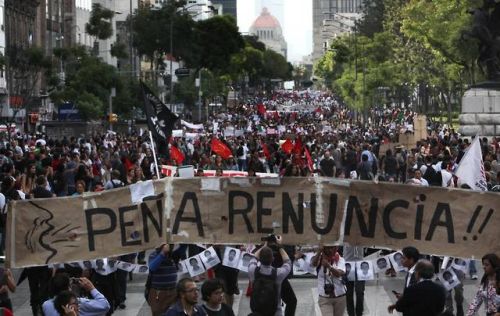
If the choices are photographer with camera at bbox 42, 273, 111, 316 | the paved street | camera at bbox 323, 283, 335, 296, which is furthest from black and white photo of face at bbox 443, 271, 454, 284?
photographer with camera at bbox 42, 273, 111, 316

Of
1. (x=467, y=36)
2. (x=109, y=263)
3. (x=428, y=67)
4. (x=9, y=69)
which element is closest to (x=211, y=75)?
(x=428, y=67)

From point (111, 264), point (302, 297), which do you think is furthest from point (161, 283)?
point (302, 297)

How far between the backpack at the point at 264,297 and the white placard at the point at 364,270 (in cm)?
286

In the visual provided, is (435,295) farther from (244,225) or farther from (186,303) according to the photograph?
(244,225)

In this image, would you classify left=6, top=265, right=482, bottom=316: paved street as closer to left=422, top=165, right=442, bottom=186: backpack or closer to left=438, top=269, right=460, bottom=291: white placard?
left=438, top=269, right=460, bottom=291: white placard

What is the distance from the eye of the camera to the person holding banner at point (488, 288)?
13.0 m

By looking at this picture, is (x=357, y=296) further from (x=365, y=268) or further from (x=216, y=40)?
(x=216, y=40)

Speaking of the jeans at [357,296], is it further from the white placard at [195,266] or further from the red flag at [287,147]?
the red flag at [287,147]

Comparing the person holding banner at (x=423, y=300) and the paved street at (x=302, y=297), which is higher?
the person holding banner at (x=423, y=300)

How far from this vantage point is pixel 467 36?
154 feet

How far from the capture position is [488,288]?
1325 centimetres

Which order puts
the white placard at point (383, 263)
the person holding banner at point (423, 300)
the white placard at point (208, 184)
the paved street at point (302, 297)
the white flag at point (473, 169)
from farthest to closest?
the paved street at point (302, 297), the white flag at point (473, 169), the white placard at point (383, 263), the white placard at point (208, 184), the person holding banner at point (423, 300)

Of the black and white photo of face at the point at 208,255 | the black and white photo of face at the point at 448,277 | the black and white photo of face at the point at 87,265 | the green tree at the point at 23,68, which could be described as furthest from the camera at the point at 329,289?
the green tree at the point at 23,68

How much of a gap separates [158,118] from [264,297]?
8252 millimetres
